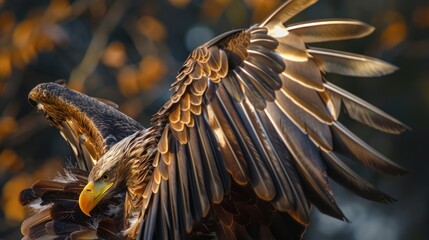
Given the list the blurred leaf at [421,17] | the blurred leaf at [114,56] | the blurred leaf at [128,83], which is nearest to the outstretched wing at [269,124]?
the blurred leaf at [128,83]

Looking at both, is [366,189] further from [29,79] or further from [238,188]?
[29,79]

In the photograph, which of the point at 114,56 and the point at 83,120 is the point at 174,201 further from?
the point at 114,56

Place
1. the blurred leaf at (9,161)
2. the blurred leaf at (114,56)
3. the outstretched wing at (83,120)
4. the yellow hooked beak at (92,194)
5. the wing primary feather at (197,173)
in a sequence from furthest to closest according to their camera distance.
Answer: the blurred leaf at (114,56) → the blurred leaf at (9,161) → the outstretched wing at (83,120) → the yellow hooked beak at (92,194) → the wing primary feather at (197,173)

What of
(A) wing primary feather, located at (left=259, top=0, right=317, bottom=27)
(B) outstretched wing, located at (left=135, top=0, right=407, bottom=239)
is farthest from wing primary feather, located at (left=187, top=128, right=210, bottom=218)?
(A) wing primary feather, located at (left=259, top=0, right=317, bottom=27)

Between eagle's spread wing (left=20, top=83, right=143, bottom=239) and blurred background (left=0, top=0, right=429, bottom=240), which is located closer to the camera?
eagle's spread wing (left=20, top=83, right=143, bottom=239)

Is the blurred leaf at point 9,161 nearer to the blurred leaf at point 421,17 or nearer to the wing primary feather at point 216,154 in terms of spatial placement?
the blurred leaf at point 421,17

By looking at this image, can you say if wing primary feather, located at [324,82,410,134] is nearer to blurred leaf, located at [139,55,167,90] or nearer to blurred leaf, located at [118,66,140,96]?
blurred leaf, located at [139,55,167,90]
